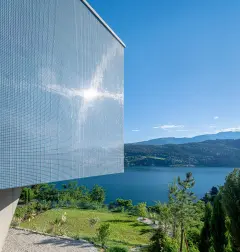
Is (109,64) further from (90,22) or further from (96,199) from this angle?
(96,199)

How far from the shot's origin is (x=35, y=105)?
492cm

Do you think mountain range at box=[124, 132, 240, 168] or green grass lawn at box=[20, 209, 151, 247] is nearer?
green grass lawn at box=[20, 209, 151, 247]

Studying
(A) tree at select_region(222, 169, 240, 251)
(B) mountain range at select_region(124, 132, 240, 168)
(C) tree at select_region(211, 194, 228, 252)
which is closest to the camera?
(A) tree at select_region(222, 169, 240, 251)

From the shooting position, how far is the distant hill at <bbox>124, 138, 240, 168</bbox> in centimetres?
6147

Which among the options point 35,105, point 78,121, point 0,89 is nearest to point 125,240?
point 78,121

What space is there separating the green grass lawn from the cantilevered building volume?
3.13 metres

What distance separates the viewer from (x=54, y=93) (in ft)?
18.1

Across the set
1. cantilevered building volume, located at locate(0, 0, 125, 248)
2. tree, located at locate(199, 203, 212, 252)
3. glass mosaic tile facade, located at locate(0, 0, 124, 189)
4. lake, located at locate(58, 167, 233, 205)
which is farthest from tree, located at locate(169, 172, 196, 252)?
lake, located at locate(58, 167, 233, 205)

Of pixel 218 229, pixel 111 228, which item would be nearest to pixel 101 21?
pixel 218 229

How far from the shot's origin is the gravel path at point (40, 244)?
7.66m

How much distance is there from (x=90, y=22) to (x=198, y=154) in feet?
211

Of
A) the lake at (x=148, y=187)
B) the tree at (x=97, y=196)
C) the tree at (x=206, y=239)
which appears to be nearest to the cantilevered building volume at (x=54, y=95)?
the tree at (x=206, y=239)

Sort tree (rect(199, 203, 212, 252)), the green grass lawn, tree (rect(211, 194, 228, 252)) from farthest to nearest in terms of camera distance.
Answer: the green grass lawn < tree (rect(199, 203, 212, 252)) < tree (rect(211, 194, 228, 252))

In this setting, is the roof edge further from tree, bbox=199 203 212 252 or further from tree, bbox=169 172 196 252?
tree, bbox=199 203 212 252
